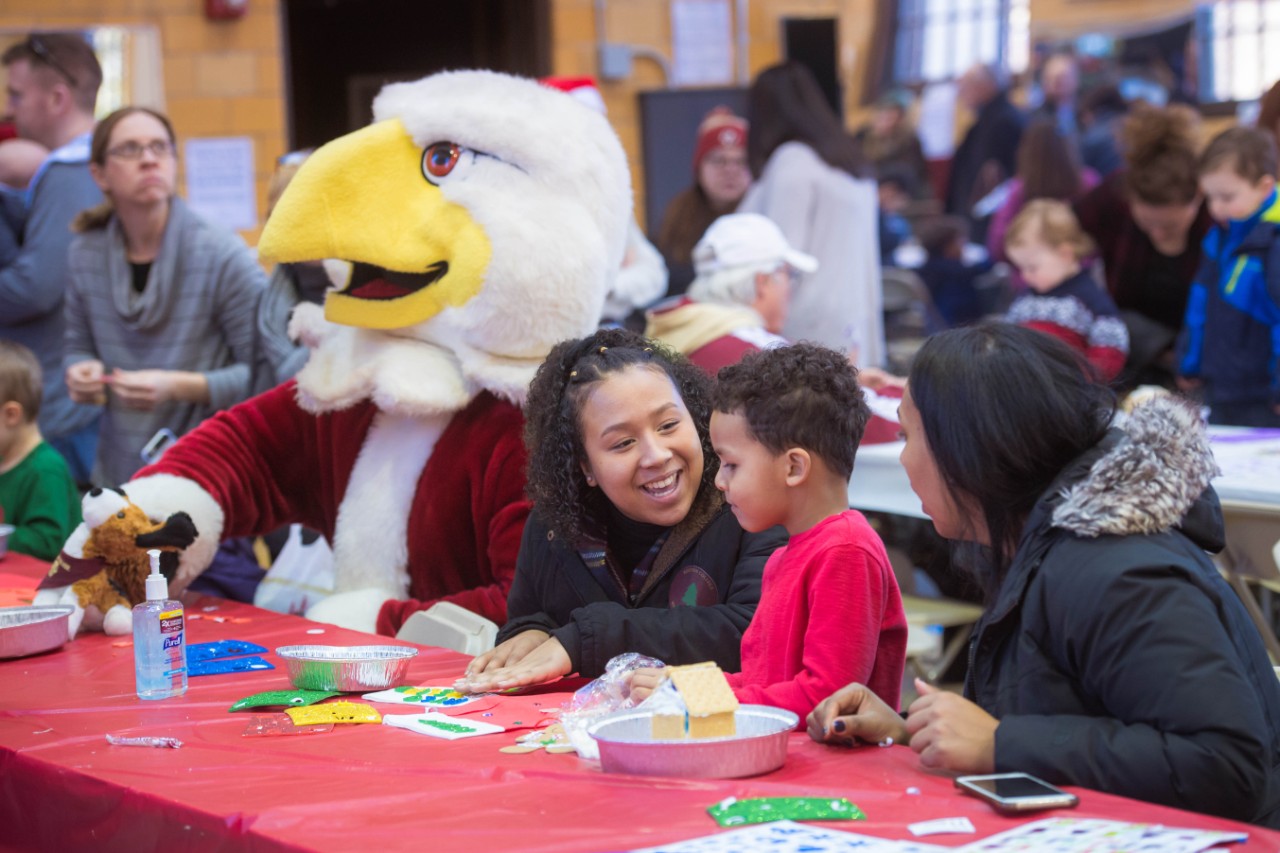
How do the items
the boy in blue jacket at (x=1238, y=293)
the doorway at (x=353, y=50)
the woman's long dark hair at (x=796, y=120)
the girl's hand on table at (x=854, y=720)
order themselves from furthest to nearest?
the doorway at (x=353, y=50) → the woman's long dark hair at (x=796, y=120) → the boy in blue jacket at (x=1238, y=293) → the girl's hand on table at (x=854, y=720)

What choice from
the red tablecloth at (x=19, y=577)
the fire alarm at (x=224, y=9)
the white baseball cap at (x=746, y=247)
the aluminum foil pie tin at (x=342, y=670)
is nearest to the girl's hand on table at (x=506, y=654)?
the aluminum foil pie tin at (x=342, y=670)

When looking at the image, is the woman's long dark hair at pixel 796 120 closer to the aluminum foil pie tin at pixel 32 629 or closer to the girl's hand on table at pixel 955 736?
the aluminum foil pie tin at pixel 32 629

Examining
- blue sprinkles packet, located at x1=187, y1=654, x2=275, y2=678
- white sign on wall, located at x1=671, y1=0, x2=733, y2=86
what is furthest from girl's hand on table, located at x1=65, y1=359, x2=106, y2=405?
white sign on wall, located at x1=671, y1=0, x2=733, y2=86

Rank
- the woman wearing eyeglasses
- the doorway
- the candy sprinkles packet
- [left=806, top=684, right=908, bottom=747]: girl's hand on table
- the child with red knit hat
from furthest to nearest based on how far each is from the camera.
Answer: the doorway
the child with red knit hat
the woman wearing eyeglasses
the candy sprinkles packet
[left=806, top=684, right=908, bottom=747]: girl's hand on table

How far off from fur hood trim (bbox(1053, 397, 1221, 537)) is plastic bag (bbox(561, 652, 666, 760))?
62cm

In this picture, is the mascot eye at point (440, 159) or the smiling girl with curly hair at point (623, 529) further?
the mascot eye at point (440, 159)

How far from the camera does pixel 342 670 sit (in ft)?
6.87

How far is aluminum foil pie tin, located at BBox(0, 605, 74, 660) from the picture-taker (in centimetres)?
247

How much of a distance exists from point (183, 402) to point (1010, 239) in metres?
3.18

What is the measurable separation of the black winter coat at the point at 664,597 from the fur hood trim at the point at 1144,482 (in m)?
0.72

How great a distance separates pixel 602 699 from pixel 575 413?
613 mm

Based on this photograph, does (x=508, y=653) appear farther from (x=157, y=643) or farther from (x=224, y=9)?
(x=224, y=9)

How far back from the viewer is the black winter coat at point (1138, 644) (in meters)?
1.46

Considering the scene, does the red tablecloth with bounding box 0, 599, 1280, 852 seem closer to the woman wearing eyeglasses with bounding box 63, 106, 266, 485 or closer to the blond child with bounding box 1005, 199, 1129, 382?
the woman wearing eyeglasses with bounding box 63, 106, 266, 485
